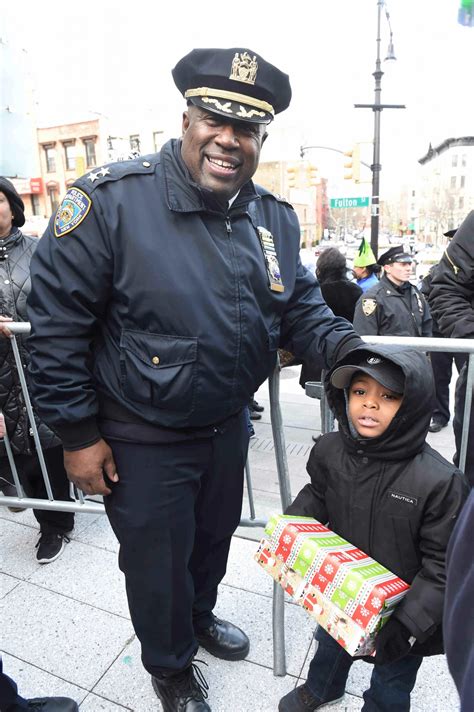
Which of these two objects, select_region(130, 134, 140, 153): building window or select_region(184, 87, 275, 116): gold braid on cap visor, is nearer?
select_region(184, 87, 275, 116): gold braid on cap visor

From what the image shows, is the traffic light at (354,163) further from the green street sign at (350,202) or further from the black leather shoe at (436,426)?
the black leather shoe at (436,426)

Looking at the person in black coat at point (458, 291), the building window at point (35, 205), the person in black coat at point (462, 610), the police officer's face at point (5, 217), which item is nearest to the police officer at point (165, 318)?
the person in black coat at point (462, 610)

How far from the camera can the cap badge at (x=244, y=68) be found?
5.06 ft

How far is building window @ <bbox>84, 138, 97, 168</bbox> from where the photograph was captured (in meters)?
34.3

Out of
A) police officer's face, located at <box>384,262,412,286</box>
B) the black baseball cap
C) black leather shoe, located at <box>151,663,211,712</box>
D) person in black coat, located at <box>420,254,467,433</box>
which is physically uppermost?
the black baseball cap

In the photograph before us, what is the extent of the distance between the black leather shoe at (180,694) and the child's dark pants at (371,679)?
1.39 ft

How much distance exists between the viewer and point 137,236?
1.51 meters

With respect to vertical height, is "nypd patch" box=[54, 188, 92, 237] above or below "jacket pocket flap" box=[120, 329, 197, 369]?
above

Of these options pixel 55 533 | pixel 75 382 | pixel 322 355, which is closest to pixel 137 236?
pixel 75 382

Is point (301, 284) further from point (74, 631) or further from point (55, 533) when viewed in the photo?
point (55, 533)

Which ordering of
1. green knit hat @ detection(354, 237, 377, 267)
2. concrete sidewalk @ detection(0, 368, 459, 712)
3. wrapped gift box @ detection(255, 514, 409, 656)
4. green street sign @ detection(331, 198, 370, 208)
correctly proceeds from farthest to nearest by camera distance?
1. green street sign @ detection(331, 198, 370, 208)
2. green knit hat @ detection(354, 237, 377, 267)
3. concrete sidewalk @ detection(0, 368, 459, 712)
4. wrapped gift box @ detection(255, 514, 409, 656)

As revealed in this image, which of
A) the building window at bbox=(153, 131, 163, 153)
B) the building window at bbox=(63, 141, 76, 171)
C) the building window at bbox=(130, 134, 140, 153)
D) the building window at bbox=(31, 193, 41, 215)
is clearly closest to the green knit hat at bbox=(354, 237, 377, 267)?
the building window at bbox=(130, 134, 140, 153)

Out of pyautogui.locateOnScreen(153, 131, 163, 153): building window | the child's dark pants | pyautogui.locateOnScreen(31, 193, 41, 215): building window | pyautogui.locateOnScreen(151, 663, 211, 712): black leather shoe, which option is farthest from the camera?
pyautogui.locateOnScreen(153, 131, 163, 153): building window

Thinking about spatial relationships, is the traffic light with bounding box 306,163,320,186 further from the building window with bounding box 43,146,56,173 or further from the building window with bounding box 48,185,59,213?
the building window with bounding box 43,146,56,173
